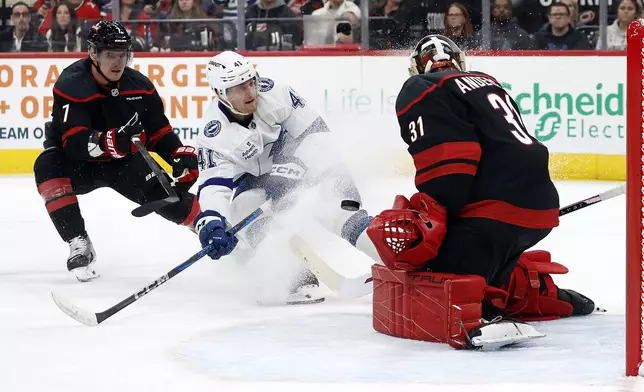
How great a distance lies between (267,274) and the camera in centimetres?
404

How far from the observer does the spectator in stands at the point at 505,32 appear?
7.75 m

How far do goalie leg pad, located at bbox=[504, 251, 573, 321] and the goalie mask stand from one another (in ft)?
2.09

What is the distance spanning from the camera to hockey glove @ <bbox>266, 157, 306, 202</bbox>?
3990 millimetres

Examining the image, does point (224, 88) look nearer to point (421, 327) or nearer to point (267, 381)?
point (421, 327)

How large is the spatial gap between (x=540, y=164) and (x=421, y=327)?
0.56m

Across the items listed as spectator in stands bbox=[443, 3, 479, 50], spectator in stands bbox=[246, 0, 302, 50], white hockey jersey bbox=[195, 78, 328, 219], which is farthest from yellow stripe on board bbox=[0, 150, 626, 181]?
white hockey jersey bbox=[195, 78, 328, 219]

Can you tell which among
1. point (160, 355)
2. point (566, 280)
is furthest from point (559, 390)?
point (566, 280)

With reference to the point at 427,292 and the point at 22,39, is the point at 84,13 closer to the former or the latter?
the point at 22,39

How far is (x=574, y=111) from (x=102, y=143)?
422cm

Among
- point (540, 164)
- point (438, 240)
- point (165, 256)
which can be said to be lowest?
point (165, 256)

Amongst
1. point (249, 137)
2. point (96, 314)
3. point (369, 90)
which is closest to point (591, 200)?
point (249, 137)

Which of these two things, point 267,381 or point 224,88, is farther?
point 224,88

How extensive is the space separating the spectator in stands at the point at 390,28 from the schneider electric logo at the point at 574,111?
0.81 metres

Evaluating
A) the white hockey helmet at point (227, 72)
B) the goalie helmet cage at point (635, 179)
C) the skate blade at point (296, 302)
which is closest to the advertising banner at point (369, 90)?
the white hockey helmet at point (227, 72)
